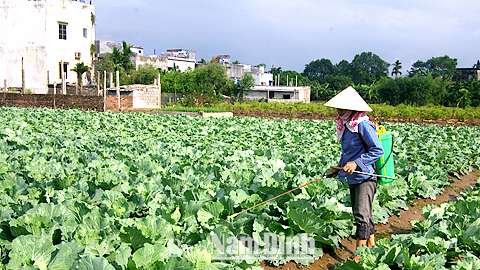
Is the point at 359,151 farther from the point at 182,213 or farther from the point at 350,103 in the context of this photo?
the point at 182,213

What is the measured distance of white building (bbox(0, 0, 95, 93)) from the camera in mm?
31531

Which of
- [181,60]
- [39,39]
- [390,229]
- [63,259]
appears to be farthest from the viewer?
[181,60]

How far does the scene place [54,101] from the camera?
20.2 metres

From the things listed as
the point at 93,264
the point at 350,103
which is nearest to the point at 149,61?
the point at 350,103

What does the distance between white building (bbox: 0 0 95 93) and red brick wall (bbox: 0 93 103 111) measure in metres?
11.2

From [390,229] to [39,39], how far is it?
35.6 meters

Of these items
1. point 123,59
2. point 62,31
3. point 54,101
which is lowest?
point 54,101

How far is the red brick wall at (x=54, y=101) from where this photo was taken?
19766mm

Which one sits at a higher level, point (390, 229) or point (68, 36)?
point (68, 36)

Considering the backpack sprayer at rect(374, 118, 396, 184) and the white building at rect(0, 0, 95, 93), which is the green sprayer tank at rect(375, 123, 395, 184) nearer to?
the backpack sprayer at rect(374, 118, 396, 184)

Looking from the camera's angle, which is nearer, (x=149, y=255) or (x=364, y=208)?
(x=149, y=255)

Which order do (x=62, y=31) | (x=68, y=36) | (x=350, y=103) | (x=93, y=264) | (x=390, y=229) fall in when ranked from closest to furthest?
(x=93, y=264) < (x=350, y=103) < (x=390, y=229) < (x=62, y=31) < (x=68, y=36)

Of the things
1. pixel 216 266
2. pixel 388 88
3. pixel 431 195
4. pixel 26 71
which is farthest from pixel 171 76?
pixel 216 266

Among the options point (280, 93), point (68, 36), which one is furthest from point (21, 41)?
point (280, 93)
